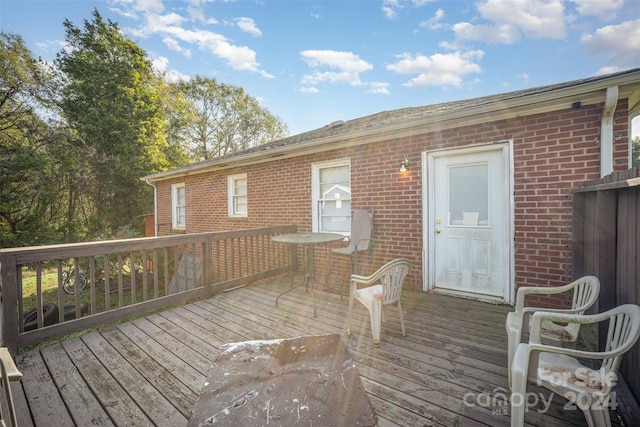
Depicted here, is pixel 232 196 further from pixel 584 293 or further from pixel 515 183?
pixel 584 293

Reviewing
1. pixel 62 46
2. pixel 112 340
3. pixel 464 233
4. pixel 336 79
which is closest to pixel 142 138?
pixel 62 46

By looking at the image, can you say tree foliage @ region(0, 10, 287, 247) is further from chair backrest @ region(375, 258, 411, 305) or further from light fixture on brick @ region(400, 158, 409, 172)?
chair backrest @ region(375, 258, 411, 305)

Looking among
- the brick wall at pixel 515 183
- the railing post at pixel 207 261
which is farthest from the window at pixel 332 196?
the railing post at pixel 207 261

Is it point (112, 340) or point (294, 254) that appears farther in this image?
point (294, 254)

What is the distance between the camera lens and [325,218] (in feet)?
17.5

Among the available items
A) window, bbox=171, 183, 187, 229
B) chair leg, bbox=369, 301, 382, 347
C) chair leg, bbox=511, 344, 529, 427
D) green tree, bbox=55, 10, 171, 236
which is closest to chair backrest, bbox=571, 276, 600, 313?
chair leg, bbox=511, 344, 529, 427

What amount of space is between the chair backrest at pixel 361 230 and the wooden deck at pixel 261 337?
0.99 meters

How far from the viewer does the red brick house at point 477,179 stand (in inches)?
119

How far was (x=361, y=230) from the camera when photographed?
4297mm

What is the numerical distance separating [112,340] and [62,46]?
16.6 m

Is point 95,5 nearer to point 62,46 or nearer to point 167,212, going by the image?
point 62,46

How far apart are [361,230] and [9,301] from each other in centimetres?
403

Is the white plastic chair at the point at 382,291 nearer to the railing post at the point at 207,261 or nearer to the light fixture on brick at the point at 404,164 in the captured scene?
the light fixture on brick at the point at 404,164

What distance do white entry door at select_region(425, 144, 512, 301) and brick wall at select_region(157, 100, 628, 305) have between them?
0.43ft
